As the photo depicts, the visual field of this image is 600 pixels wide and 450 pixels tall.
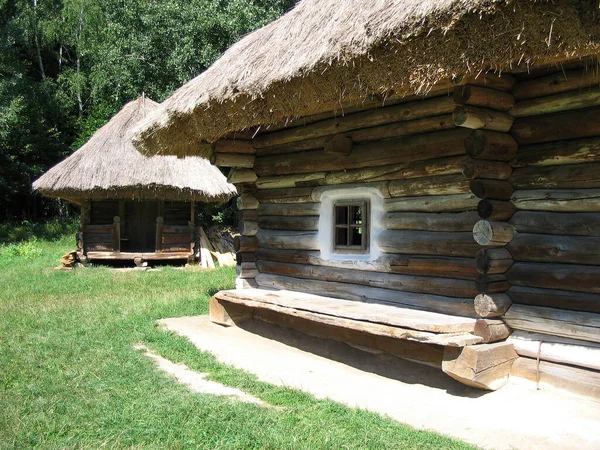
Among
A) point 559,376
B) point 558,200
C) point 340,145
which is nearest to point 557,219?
Answer: point 558,200

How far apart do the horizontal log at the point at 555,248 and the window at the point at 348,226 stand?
67.4 inches

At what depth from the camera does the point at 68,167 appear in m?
14.7

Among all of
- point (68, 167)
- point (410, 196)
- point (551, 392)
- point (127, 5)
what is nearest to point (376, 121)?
point (410, 196)

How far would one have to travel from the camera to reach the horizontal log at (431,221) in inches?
207

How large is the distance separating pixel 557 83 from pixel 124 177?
440 inches

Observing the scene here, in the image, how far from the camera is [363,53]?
181 inches

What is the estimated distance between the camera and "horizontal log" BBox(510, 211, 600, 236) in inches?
181

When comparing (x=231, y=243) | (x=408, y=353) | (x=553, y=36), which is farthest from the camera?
(x=231, y=243)

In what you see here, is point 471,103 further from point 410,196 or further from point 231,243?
point 231,243

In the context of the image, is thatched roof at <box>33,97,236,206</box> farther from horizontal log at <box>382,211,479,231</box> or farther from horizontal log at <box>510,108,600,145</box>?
horizontal log at <box>510,108,600,145</box>

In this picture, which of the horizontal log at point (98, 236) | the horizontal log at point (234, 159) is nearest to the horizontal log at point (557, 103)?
the horizontal log at point (234, 159)

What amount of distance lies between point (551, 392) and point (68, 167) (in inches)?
513

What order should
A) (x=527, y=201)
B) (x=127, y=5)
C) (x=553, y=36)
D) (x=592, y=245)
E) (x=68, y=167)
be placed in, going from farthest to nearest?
(x=127, y=5), (x=68, y=167), (x=527, y=201), (x=592, y=245), (x=553, y=36)

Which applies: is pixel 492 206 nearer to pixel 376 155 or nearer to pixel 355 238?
pixel 376 155
